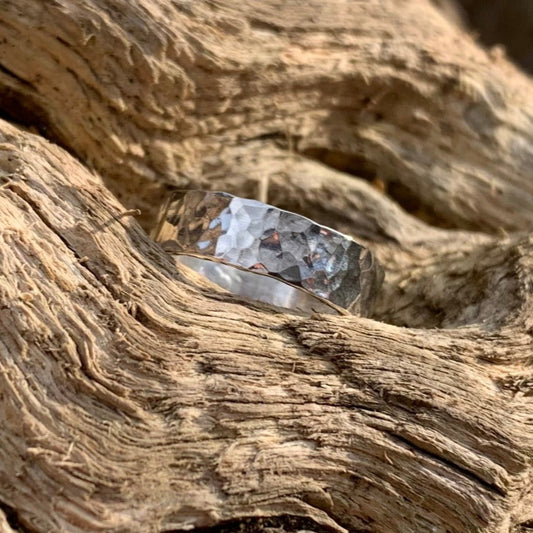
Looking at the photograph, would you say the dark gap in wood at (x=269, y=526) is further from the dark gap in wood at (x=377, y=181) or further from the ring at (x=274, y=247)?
the dark gap in wood at (x=377, y=181)

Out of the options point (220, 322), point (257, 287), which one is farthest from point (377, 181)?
point (220, 322)

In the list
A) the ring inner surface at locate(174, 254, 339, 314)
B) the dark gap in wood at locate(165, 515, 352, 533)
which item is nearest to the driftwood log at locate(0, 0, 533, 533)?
the dark gap in wood at locate(165, 515, 352, 533)

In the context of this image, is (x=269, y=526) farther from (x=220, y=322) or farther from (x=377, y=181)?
(x=377, y=181)

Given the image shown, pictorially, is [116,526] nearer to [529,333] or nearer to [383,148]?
[529,333]

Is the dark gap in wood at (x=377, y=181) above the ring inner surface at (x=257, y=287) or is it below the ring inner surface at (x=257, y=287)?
above

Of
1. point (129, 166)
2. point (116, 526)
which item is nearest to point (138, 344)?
point (116, 526)

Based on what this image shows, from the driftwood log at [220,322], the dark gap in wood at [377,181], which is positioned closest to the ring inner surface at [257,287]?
the driftwood log at [220,322]
